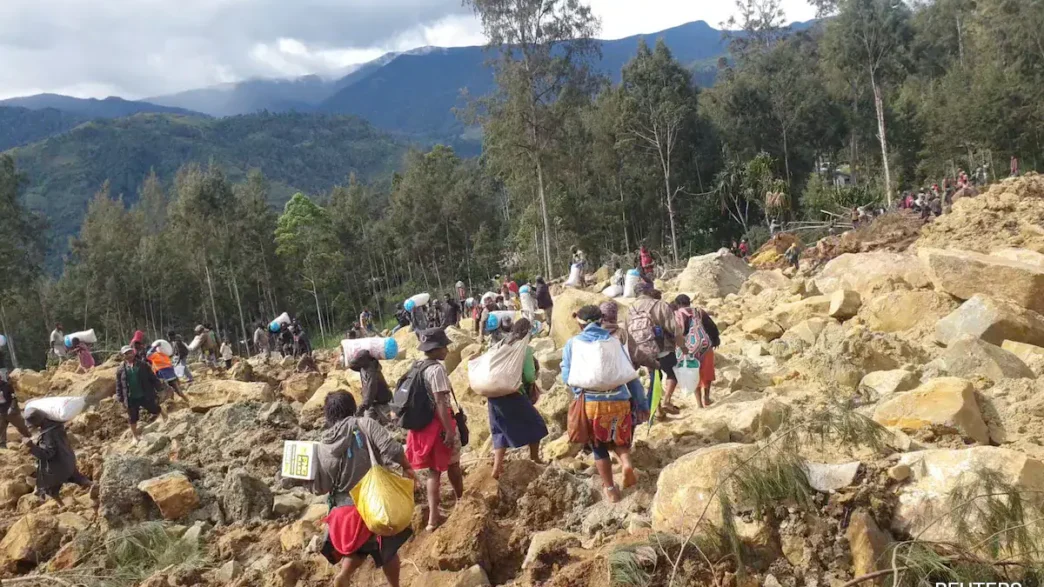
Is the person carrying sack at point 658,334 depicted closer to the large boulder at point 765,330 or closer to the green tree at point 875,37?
the large boulder at point 765,330

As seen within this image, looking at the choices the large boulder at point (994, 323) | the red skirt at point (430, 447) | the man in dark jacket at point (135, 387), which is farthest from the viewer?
the man in dark jacket at point (135, 387)

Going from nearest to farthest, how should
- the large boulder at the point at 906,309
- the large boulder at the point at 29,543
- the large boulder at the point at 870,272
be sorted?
the large boulder at the point at 29,543 → the large boulder at the point at 906,309 → the large boulder at the point at 870,272

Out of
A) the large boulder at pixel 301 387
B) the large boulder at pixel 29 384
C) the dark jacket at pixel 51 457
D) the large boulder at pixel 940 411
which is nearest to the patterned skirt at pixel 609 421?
the large boulder at pixel 940 411

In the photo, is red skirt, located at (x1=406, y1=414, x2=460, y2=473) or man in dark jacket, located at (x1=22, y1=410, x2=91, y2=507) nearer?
red skirt, located at (x1=406, y1=414, x2=460, y2=473)

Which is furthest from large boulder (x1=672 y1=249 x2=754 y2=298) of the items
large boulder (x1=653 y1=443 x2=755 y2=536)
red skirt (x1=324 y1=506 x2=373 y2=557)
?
red skirt (x1=324 y1=506 x2=373 y2=557)

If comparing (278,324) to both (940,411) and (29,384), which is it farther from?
(940,411)

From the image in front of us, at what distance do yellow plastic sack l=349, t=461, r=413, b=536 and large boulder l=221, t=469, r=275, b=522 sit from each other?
247 centimetres

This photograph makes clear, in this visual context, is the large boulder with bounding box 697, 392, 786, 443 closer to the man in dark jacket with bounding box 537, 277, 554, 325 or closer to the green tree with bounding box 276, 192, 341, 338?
the man in dark jacket with bounding box 537, 277, 554, 325

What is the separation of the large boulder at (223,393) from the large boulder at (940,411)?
789cm

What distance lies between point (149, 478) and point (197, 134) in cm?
15787

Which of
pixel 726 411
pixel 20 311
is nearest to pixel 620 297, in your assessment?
pixel 726 411

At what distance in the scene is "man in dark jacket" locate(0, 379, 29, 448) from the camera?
8.88 meters

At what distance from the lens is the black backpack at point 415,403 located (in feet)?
14.0

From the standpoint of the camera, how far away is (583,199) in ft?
90.0
